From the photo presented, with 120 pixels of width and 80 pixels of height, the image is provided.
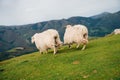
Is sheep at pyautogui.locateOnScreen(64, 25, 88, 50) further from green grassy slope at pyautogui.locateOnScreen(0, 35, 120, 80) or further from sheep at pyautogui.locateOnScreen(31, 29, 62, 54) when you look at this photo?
green grassy slope at pyautogui.locateOnScreen(0, 35, 120, 80)

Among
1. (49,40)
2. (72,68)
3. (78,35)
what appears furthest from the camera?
(49,40)

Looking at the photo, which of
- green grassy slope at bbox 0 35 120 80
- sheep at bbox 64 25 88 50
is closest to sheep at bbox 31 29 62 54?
sheep at bbox 64 25 88 50

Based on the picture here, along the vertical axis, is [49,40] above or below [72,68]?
above

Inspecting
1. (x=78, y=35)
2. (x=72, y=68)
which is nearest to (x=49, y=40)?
(x=78, y=35)

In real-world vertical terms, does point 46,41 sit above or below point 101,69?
above

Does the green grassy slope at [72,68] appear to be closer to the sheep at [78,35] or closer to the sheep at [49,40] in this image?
the sheep at [49,40]

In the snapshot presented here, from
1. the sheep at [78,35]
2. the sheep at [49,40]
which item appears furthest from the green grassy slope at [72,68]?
the sheep at [78,35]

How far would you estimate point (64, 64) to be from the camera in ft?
82.0

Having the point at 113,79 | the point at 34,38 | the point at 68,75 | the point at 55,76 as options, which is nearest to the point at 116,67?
the point at 113,79

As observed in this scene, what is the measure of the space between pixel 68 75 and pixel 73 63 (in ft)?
12.2

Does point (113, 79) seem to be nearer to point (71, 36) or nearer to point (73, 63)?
point (73, 63)

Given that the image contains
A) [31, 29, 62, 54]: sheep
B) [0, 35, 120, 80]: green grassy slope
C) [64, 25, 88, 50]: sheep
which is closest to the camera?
[0, 35, 120, 80]: green grassy slope

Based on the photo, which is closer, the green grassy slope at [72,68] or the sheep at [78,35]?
the green grassy slope at [72,68]

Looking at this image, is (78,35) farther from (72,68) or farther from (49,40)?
(72,68)
